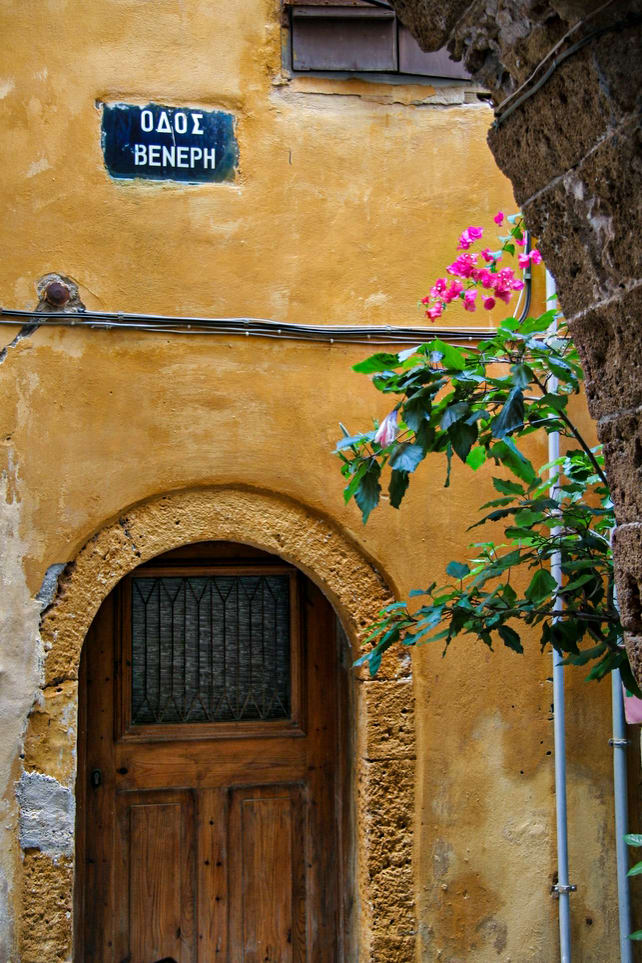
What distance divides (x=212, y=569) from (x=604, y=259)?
114 inches

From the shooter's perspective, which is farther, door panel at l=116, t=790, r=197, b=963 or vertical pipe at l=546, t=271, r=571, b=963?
door panel at l=116, t=790, r=197, b=963

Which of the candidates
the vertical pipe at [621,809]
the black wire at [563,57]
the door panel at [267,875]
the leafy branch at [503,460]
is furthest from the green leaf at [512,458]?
the door panel at [267,875]

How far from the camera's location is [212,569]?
173 inches

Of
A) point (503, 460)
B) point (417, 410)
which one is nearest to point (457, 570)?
point (503, 460)

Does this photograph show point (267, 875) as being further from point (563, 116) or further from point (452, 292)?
point (563, 116)

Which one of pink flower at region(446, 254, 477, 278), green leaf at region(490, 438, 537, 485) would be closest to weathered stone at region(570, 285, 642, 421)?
green leaf at region(490, 438, 537, 485)

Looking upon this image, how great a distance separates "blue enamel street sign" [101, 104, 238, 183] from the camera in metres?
4.02

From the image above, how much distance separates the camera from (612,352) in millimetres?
1792

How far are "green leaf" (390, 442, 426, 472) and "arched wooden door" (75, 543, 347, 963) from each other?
1.97 meters

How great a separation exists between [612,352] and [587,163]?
1.06 ft

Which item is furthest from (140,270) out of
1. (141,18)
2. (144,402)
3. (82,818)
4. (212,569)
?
(82,818)

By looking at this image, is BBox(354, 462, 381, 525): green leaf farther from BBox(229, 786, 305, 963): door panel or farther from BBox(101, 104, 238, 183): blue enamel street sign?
BBox(229, 786, 305, 963): door panel

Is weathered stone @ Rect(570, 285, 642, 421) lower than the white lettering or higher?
lower

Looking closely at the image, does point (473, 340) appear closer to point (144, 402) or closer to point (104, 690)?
point (144, 402)
